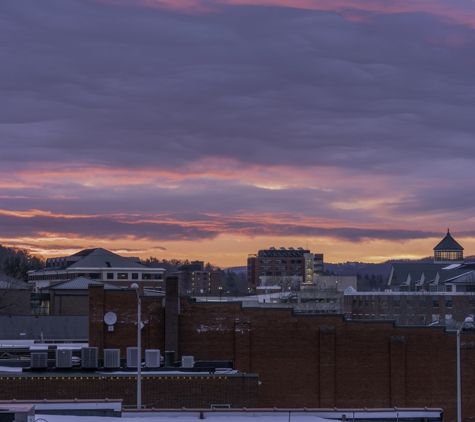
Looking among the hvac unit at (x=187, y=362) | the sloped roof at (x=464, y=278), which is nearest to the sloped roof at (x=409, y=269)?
the sloped roof at (x=464, y=278)

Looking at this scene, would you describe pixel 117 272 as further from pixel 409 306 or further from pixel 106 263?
pixel 409 306

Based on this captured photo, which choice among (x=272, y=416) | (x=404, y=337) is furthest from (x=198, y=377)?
(x=404, y=337)

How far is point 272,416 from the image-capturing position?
39812 millimetres

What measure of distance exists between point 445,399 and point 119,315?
23948mm

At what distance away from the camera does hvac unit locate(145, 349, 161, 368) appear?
54438 millimetres

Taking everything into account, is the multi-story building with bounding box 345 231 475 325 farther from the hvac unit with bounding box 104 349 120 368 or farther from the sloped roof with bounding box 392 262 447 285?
the hvac unit with bounding box 104 349 120 368

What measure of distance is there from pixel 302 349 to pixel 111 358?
13509 millimetres

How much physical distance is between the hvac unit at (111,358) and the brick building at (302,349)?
8.46 feet

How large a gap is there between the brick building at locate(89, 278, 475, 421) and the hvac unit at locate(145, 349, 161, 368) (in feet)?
8.85

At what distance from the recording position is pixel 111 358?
54.6m

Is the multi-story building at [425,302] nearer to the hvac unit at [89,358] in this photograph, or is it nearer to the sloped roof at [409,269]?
the sloped roof at [409,269]

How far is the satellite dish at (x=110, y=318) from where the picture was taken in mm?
57094

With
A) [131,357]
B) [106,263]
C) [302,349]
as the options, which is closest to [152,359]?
[131,357]

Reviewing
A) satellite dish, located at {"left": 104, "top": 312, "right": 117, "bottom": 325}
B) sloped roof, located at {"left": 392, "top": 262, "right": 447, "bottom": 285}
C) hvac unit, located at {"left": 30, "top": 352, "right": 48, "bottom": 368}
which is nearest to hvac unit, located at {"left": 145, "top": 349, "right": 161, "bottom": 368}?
satellite dish, located at {"left": 104, "top": 312, "right": 117, "bottom": 325}
